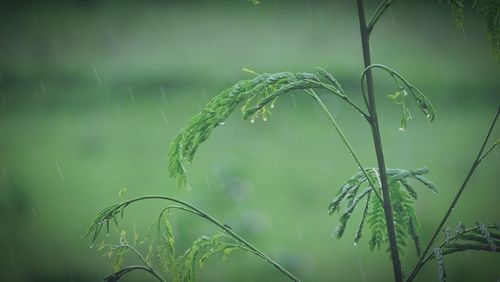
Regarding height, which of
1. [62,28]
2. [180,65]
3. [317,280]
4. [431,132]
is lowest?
[317,280]

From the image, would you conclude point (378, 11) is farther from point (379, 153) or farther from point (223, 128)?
point (223, 128)

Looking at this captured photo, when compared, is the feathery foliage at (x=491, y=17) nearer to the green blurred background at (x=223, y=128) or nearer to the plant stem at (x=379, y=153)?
the plant stem at (x=379, y=153)

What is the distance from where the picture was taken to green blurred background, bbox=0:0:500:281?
310 cm

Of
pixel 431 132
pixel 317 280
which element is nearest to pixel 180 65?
pixel 431 132

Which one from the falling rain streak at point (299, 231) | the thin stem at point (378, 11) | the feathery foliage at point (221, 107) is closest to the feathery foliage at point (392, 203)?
the feathery foliage at point (221, 107)

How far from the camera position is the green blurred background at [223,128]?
3.10 m

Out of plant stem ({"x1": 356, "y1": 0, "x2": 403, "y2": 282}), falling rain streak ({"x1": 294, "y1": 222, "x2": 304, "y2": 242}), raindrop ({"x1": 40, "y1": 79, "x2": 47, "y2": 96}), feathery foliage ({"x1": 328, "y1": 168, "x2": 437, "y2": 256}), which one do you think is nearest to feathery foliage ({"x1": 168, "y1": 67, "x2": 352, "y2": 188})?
plant stem ({"x1": 356, "y1": 0, "x2": 403, "y2": 282})

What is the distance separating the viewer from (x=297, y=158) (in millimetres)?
3934

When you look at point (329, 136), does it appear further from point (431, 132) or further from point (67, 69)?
point (67, 69)

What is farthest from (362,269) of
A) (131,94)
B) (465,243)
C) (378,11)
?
(131,94)

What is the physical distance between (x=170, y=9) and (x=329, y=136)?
235cm

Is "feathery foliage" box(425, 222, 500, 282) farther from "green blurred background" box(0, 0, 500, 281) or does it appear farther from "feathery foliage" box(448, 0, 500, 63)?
"green blurred background" box(0, 0, 500, 281)

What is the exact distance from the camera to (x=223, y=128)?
4.22 meters

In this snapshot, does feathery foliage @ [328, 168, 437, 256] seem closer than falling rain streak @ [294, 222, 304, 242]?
Yes
